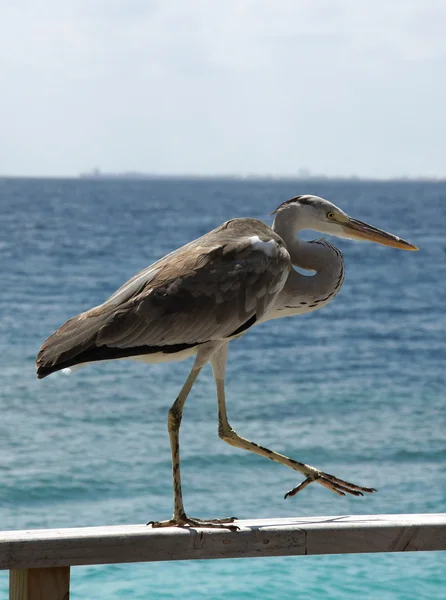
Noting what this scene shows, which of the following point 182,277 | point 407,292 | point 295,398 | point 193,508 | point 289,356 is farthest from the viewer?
point 407,292

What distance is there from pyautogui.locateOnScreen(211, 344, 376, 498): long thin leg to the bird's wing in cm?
14

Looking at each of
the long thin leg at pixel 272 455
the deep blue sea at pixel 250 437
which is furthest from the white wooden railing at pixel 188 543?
the deep blue sea at pixel 250 437

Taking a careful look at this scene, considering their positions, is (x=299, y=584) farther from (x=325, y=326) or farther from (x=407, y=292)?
(x=407, y=292)

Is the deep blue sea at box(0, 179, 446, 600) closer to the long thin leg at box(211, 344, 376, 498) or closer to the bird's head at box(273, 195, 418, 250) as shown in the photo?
the long thin leg at box(211, 344, 376, 498)

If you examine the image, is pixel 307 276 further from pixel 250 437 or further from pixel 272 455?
pixel 250 437

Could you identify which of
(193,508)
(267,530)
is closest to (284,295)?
(267,530)

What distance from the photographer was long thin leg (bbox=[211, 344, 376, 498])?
3.22 metres

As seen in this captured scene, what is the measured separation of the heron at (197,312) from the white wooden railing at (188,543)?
1.12 feet

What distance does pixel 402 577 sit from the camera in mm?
6352

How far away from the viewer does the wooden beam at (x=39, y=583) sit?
2.66 metres

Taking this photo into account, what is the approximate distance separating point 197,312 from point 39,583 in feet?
3.07

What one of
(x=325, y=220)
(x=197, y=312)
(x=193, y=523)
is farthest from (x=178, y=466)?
(x=325, y=220)

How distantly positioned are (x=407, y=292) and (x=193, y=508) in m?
17.6

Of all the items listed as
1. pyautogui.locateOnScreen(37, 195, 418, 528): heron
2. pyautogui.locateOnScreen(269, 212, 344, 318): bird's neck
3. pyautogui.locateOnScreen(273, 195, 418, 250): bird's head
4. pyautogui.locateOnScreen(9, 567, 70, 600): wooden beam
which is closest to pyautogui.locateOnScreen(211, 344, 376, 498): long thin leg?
pyautogui.locateOnScreen(37, 195, 418, 528): heron
